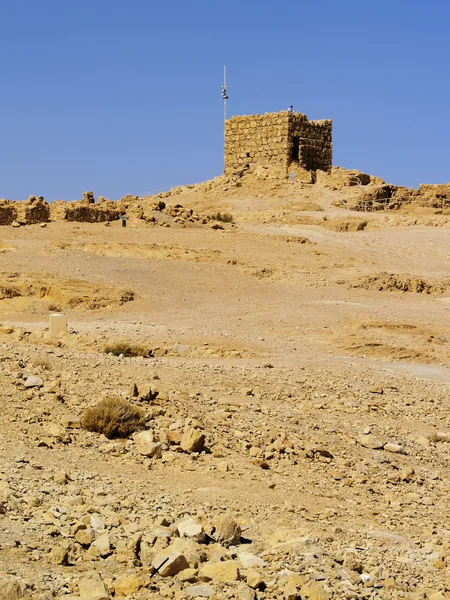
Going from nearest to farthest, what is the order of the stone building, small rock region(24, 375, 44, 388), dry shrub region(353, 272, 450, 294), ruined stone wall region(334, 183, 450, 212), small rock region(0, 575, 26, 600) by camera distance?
small rock region(0, 575, 26, 600) < small rock region(24, 375, 44, 388) < dry shrub region(353, 272, 450, 294) < ruined stone wall region(334, 183, 450, 212) < the stone building

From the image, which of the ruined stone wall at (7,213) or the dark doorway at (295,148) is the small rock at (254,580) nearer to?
the ruined stone wall at (7,213)

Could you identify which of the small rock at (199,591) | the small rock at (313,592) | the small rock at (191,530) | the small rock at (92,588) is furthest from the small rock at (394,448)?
the small rock at (92,588)

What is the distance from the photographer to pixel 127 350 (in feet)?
47.0

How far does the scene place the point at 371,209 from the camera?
119 ft

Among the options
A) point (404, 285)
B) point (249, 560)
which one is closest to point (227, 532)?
point (249, 560)

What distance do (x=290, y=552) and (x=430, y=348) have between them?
11045mm

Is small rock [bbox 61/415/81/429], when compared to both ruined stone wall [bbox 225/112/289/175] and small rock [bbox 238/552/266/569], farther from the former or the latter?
ruined stone wall [bbox 225/112/289/175]

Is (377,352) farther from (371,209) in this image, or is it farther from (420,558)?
(371,209)

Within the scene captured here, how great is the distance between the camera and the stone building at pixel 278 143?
39.0 metres

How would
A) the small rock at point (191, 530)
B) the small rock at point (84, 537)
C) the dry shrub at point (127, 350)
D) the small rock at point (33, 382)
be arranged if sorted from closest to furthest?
the small rock at point (84, 537) → the small rock at point (191, 530) → the small rock at point (33, 382) → the dry shrub at point (127, 350)

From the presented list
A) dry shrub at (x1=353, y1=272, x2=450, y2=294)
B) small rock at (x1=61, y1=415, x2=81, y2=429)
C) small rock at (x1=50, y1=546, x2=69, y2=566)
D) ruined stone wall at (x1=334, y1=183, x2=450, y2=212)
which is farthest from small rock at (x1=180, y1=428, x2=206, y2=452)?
ruined stone wall at (x1=334, y1=183, x2=450, y2=212)

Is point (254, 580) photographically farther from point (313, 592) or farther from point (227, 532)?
point (227, 532)

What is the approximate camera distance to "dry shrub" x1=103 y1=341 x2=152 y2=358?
14.3 meters

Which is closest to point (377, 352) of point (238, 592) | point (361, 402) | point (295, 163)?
point (361, 402)
